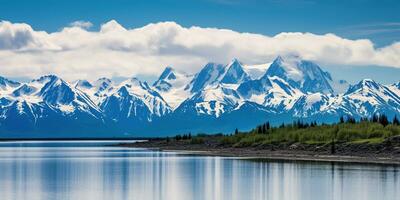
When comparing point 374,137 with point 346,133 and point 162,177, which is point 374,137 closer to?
point 346,133

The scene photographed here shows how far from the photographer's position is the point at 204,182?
102812mm

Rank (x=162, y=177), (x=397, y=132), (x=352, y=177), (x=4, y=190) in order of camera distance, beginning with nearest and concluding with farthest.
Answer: (x=4, y=190) → (x=352, y=177) → (x=162, y=177) → (x=397, y=132)

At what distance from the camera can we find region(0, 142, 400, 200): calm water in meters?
84.5

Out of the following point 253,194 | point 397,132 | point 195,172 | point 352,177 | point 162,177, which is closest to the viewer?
point 253,194

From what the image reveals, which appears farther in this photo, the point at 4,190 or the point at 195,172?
the point at 195,172

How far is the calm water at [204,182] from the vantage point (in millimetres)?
84500

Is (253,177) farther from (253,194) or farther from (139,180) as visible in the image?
(253,194)

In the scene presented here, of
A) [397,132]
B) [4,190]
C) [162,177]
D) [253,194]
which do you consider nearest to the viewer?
[253,194]

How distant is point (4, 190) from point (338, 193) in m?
37.4

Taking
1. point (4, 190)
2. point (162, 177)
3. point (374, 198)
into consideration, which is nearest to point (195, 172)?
point (162, 177)

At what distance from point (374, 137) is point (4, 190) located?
343 ft

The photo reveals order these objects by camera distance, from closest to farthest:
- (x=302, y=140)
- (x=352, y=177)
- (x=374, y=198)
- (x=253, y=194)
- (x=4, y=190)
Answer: (x=374, y=198), (x=253, y=194), (x=4, y=190), (x=352, y=177), (x=302, y=140)

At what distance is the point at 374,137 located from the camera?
177750 mm

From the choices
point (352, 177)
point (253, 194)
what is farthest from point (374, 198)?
point (352, 177)
